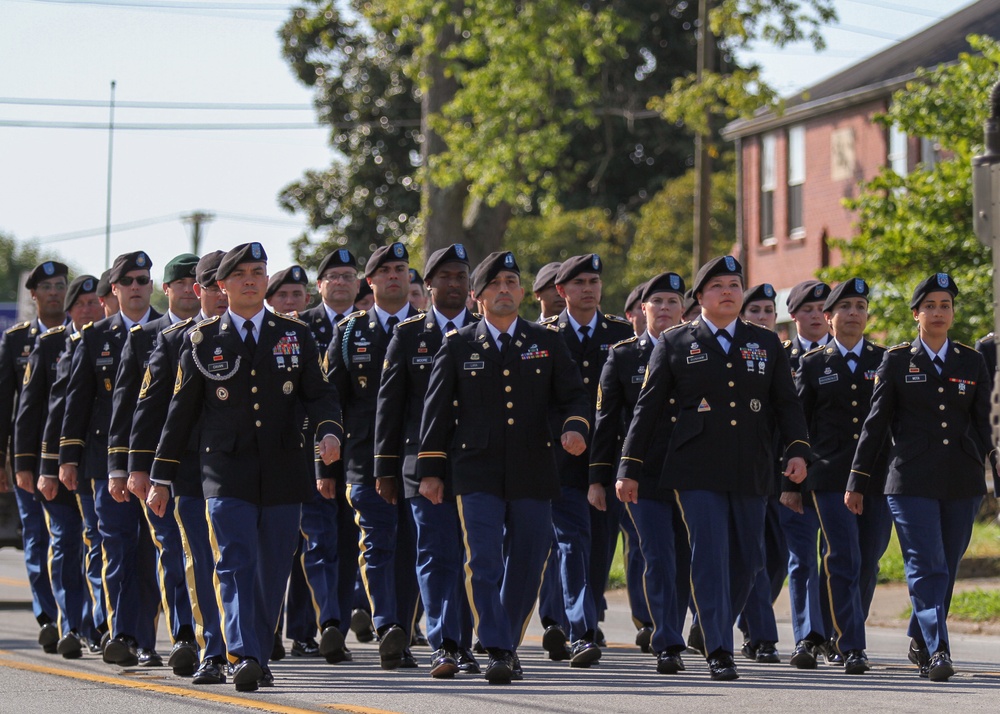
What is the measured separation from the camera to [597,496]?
11531 mm

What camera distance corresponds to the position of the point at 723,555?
33.6 feet

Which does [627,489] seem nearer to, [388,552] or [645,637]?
[388,552]

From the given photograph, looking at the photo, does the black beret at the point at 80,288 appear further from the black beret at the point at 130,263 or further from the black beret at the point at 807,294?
the black beret at the point at 807,294

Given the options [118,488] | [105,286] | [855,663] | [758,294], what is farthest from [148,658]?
[758,294]

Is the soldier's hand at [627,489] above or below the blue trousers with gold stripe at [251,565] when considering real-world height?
above

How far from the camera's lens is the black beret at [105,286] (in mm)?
12295

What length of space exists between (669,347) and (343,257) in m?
3.45

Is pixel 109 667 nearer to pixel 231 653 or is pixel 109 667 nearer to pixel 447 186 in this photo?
pixel 231 653

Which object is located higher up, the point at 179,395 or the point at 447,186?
the point at 447,186

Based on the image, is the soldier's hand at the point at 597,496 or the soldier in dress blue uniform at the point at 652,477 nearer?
the soldier in dress blue uniform at the point at 652,477

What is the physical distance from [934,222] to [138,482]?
1060 centimetres

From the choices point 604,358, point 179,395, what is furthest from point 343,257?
point 179,395

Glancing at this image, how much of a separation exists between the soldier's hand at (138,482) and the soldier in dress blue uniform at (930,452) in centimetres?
405

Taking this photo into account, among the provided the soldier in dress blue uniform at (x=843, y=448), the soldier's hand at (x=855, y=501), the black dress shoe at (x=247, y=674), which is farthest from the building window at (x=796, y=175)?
the black dress shoe at (x=247, y=674)
